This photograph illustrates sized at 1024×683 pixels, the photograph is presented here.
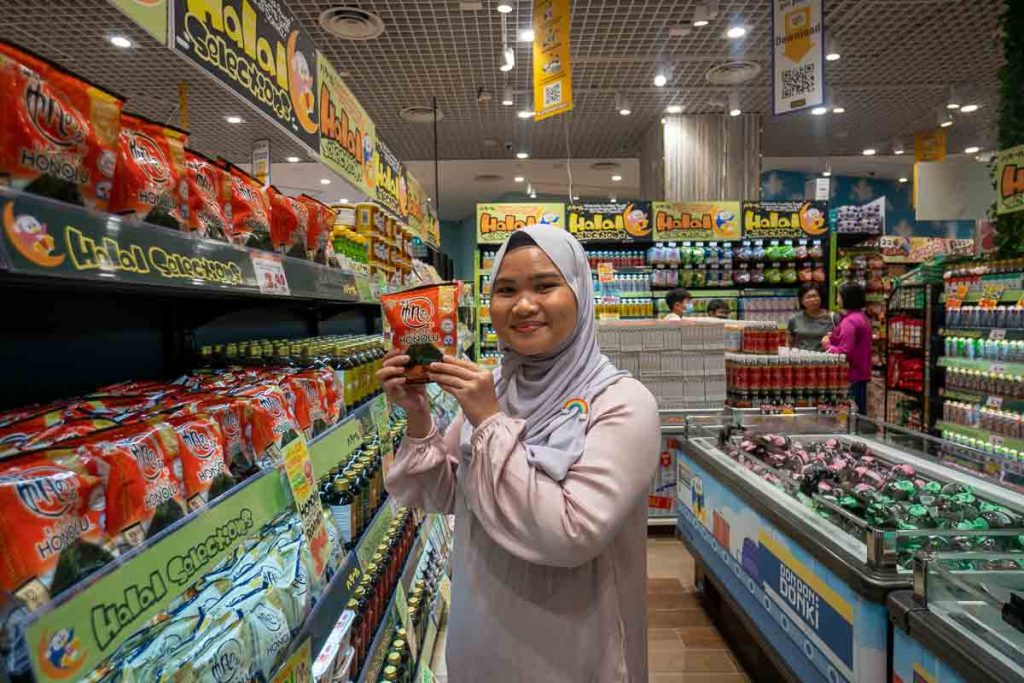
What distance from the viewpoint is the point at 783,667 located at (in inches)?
90.7

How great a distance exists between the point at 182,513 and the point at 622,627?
862 mm

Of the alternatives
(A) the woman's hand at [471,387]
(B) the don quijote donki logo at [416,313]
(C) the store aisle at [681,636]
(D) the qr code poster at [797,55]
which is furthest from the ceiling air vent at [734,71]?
(A) the woman's hand at [471,387]

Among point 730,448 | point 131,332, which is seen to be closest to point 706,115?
point 730,448

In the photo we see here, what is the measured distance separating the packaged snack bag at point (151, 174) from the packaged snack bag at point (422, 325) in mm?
416

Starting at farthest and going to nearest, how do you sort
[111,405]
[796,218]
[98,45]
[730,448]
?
[796,218]
[98,45]
[730,448]
[111,405]

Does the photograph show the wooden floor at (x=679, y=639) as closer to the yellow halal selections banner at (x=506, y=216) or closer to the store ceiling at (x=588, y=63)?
the store ceiling at (x=588, y=63)

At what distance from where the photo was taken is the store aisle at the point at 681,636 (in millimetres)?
3041

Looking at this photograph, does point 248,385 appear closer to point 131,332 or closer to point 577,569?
point 131,332

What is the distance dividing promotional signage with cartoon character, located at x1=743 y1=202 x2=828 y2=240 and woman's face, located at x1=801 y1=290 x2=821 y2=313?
8.60 ft

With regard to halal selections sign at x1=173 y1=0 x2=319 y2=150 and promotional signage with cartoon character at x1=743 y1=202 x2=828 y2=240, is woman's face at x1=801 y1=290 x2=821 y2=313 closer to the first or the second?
promotional signage with cartoon character at x1=743 y1=202 x2=828 y2=240

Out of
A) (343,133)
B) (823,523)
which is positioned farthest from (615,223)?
(823,523)

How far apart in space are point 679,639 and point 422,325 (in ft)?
9.18

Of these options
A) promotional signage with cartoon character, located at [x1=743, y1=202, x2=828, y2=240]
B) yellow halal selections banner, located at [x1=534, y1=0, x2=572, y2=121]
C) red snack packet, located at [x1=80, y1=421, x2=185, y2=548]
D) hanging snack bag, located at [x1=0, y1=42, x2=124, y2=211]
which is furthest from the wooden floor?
promotional signage with cartoon character, located at [x1=743, y1=202, x2=828, y2=240]

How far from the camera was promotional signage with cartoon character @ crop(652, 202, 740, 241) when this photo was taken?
901 cm
